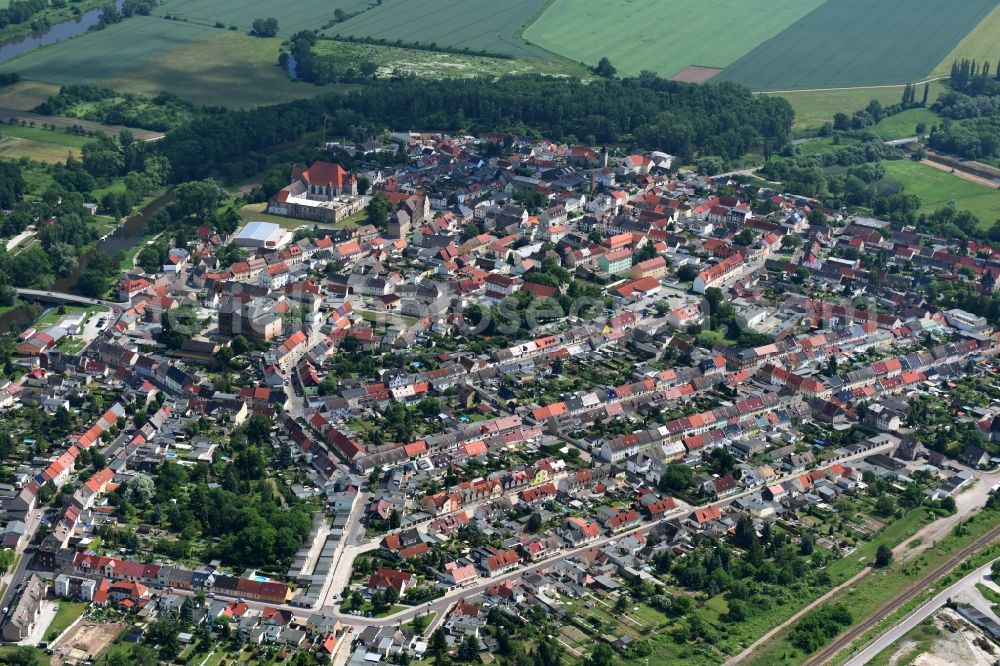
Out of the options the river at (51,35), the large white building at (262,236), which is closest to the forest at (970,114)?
the large white building at (262,236)

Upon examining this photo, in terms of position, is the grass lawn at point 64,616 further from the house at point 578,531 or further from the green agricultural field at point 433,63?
the green agricultural field at point 433,63

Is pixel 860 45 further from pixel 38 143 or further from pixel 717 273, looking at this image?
pixel 38 143

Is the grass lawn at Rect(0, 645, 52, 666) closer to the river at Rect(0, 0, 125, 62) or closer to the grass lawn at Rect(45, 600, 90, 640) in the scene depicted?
the grass lawn at Rect(45, 600, 90, 640)

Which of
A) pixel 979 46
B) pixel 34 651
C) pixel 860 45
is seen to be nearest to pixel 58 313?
pixel 34 651

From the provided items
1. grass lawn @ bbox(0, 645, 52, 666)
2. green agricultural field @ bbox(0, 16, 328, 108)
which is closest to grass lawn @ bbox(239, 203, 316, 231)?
green agricultural field @ bbox(0, 16, 328, 108)

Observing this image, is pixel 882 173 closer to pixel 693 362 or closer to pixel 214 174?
pixel 693 362

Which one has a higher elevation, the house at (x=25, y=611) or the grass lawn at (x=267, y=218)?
the house at (x=25, y=611)

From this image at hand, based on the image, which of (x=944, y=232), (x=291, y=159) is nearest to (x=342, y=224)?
(x=291, y=159)
